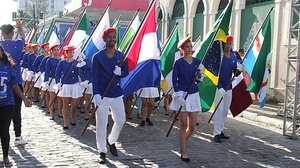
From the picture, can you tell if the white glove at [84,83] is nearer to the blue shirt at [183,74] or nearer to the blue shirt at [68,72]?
the blue shirt at [68,72]

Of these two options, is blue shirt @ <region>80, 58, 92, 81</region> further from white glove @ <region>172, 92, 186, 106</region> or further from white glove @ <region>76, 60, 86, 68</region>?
white glove @ <region>172, 92, 186, 106</region>

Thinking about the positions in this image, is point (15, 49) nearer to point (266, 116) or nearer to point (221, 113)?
point (221, 113)

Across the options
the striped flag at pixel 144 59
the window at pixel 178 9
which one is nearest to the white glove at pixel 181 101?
the striped flag at pixel 144 59

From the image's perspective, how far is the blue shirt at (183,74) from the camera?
6.40 m

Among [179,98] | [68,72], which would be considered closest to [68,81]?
[68,72]

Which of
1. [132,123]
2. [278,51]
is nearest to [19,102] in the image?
[132,123]

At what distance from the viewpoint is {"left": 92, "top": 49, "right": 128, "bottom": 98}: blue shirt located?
6.20m

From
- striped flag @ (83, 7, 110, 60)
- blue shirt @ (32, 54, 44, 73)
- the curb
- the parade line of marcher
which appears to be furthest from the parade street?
blue shirt @ (32, 54, 44, 73)

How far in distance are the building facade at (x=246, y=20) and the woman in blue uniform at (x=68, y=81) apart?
162 inches

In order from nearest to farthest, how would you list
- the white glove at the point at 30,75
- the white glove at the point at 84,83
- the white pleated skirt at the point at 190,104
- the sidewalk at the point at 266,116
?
the white pleated skirt at the point at 190,104 < the white glove at the point at 84,83 < the sidewalk at the point at 266,116 < the white glove at the point at 30,75

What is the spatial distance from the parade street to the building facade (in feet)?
12.8

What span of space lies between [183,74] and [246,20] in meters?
10.8

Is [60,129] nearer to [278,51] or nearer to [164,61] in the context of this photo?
[164,61]

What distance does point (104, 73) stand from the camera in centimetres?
630
